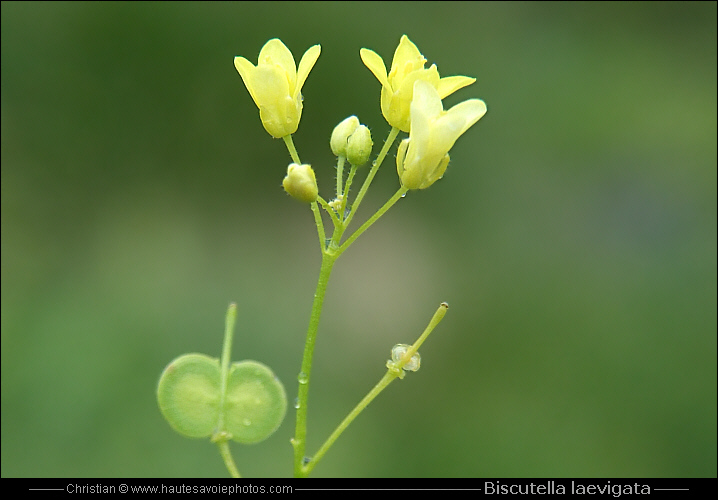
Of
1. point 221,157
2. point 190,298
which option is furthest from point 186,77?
point 190,298

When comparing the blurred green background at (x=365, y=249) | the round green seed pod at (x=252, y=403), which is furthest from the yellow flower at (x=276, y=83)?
the blurred green background at (x=365, y=249)

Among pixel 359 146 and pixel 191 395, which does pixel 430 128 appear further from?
pixel 191 395

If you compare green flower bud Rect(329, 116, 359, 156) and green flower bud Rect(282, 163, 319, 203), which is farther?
green flower bud Rect(329, 116, 359, 156)

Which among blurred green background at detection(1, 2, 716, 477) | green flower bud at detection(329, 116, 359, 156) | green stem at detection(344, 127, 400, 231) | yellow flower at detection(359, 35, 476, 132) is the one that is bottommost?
blurred green background at detection(1, 2, 716, 477)

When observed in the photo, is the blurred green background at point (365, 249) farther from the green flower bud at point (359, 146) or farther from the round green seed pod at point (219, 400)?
the green flower bud at point (359, 146)

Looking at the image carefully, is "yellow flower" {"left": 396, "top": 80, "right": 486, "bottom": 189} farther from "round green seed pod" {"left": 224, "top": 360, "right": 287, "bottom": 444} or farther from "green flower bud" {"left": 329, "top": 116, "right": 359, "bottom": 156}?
"round green seed pod" {"left": 224, "top": 360, "right": 287, "bottom": 444}

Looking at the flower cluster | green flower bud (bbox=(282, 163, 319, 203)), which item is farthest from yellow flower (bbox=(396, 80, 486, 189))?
green flower bud (bbox=(282, 163, 319, 203))

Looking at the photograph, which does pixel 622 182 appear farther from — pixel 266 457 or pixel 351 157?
pixel 351 157
